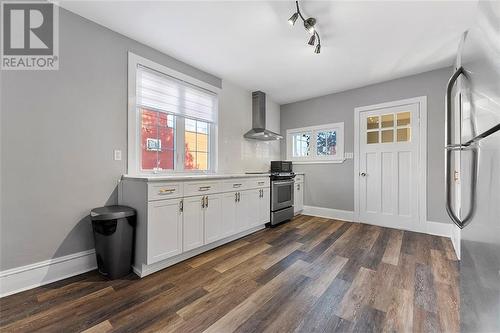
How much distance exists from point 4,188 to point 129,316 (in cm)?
145

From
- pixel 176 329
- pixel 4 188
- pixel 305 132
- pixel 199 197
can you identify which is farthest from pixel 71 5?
pixel 305 132

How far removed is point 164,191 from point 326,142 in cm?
339

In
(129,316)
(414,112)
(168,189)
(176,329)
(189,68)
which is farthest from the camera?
(414,112)

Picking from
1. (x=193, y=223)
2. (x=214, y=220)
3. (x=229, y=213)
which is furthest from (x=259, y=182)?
(x=193, y=223)

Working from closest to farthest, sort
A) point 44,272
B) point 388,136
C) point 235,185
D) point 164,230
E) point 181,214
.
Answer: point 44,272 → point 164,230 → point 181,214 → point 235,185 → point 388,136

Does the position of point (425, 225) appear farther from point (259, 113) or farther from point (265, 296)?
point (259, 113)

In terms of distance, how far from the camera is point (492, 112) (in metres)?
0.62

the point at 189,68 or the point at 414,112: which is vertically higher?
the point at 189,68

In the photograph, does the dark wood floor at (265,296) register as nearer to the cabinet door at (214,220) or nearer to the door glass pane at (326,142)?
the cabinet door at (214,220)

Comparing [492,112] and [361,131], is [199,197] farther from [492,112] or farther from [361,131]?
[361,131]

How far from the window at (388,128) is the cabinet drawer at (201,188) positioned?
9.58 ft

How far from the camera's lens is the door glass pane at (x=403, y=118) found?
3425mm

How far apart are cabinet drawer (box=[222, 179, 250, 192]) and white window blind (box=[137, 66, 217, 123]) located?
1.14m

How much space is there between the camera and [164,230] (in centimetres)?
206
